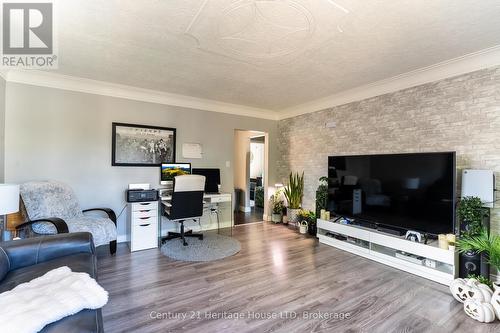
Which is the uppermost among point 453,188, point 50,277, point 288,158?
point 288,158

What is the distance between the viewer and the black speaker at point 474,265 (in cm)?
235

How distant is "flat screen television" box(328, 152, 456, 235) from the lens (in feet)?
8.74

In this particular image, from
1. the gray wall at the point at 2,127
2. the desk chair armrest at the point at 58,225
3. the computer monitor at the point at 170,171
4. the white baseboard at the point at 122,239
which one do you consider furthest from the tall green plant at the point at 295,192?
the gray wall at the point at 2,127

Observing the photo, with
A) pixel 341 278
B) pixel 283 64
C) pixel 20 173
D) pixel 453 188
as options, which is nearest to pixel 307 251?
pixel 341 278

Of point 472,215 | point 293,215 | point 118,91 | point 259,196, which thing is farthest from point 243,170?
point 472,215

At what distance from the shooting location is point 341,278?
8.78 feet

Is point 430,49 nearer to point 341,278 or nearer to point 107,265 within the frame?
point 341,278

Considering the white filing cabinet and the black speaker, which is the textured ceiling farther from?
the black speaker

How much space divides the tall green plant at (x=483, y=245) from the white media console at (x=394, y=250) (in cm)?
16

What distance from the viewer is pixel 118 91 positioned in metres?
3.83

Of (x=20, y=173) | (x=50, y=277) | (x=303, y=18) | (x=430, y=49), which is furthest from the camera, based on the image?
(x=20, y=173)

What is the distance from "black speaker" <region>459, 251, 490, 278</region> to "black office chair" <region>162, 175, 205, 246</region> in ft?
10.9

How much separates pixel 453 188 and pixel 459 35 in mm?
1552

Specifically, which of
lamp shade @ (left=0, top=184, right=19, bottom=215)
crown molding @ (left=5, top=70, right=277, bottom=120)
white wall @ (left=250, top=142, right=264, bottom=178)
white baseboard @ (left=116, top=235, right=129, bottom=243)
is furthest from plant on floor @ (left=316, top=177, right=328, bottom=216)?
lamp shade @ (left=0, top=184, right=19, bottom=215)
